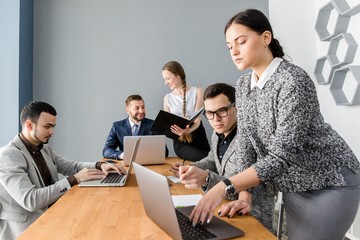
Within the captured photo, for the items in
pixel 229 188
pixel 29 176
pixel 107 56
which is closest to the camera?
pixel 229 188

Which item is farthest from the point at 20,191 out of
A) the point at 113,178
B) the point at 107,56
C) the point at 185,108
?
the point at 107,56

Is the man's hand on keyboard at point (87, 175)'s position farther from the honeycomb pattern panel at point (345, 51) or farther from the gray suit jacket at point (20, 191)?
the honeycomb pattern panel at point (345, 51)

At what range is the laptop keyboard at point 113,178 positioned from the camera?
1.60m

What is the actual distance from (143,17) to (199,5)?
1.96 feet

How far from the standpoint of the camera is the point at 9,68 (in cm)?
286

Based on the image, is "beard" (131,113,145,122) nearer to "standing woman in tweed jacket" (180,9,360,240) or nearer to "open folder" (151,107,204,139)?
"open folder" (151,107,204,139)

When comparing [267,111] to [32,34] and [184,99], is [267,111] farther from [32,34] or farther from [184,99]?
[32,34]

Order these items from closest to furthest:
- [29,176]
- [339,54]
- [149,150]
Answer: [29,176] < [149,150] < [339,54]

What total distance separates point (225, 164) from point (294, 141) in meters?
0.52

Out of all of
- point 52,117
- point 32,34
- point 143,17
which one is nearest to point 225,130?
point 52,117

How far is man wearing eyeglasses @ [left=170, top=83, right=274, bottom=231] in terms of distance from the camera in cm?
108

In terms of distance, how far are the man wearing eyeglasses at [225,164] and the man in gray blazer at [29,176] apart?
601mm

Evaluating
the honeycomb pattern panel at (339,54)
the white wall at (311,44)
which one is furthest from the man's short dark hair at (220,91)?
the white wall at (311,44)

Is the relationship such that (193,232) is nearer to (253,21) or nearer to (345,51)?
(253,21)
